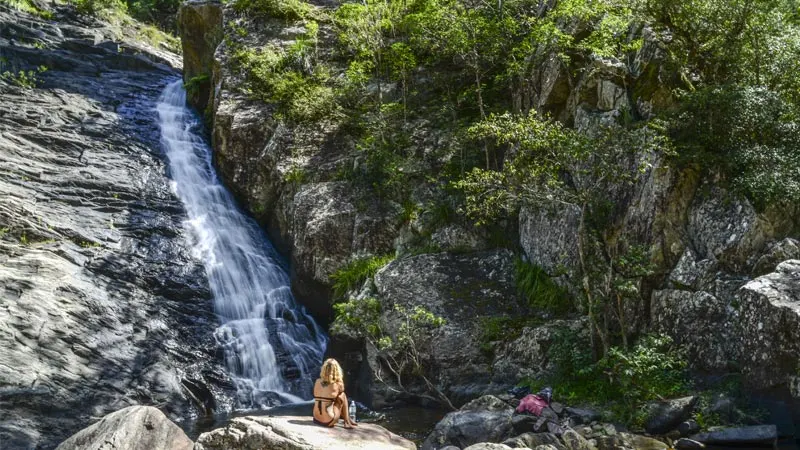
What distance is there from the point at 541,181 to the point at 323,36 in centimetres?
1389

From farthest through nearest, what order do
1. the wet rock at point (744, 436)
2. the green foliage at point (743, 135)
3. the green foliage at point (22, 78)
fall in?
the green foliage at point (22, 78) < the green foliage at point (743, 135) < the wet rock at point (744, 436)

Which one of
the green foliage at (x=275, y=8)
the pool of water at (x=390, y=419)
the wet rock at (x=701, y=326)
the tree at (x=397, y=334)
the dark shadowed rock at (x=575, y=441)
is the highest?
the green foliage at (x=275, y=8)

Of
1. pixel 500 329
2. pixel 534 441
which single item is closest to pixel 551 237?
pixel 500 329

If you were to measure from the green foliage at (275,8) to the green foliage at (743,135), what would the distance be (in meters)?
17.5

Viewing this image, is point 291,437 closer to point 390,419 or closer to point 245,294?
point 390,419

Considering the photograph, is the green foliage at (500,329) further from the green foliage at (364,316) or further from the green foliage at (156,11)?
the green foliage at (156,11)

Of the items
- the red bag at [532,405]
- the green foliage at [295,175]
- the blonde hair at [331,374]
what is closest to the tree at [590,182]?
the red bag at [532,405]

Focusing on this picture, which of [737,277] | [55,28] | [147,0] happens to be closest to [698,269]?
[737,277]

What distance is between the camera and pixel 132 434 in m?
9.52

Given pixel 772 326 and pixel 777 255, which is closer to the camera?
pixel 772 326

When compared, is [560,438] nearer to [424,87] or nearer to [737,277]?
[737,277]

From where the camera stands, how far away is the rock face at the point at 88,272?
14852mm

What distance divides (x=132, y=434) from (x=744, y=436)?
9.28 m

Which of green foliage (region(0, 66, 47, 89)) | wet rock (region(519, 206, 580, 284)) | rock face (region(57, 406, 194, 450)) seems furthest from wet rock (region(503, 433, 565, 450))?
green foliage (region(0, 66, 47, 89))
